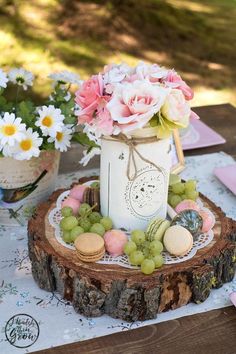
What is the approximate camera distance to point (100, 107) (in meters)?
0.85

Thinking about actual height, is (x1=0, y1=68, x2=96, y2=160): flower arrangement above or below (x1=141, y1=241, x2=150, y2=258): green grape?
above

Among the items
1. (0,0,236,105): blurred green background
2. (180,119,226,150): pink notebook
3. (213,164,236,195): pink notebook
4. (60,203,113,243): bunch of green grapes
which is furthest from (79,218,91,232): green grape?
(0,0,236,105): blurred green background

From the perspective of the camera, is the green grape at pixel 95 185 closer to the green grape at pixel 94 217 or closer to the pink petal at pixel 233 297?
the green grape at pixel 94 217

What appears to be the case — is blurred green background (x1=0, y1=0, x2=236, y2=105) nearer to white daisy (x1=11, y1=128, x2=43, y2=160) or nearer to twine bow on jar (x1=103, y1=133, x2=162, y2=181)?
white daisy (x1=11, y1=128, x2=43, y2=160)

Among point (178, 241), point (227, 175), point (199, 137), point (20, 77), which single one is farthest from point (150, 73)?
point (199, 137)

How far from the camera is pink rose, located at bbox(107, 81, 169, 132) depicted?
2.64 feet

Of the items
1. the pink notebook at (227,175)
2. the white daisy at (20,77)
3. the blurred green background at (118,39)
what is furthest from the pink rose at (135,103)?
the blurred green background at (118,39)

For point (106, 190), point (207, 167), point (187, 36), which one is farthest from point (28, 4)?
point (106, 190)

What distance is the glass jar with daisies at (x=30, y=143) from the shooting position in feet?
3.22

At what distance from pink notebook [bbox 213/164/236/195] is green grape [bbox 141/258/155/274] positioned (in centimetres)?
47

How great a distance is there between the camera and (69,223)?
0.92m

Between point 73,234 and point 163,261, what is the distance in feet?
0.51

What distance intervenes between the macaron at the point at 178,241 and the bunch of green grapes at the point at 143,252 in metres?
0.02

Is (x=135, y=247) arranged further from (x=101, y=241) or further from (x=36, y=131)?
(x=36, y=131)
